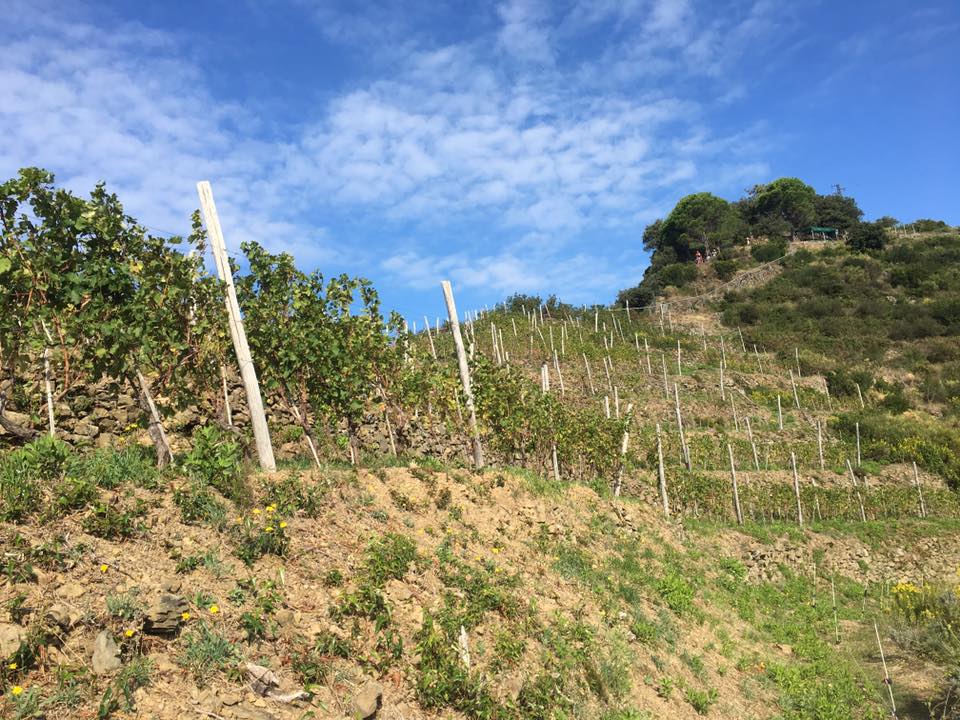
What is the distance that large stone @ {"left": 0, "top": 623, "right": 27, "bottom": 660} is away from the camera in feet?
13.8

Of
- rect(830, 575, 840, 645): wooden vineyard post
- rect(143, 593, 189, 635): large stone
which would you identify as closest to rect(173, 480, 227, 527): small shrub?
rect(143, 593, 189, 635): large stone

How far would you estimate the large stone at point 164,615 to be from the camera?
5.04m

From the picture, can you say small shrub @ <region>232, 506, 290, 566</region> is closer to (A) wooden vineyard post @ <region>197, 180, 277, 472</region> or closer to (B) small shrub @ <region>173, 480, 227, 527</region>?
(B) small shrub @ <region>173, 480, 227, 527</region>

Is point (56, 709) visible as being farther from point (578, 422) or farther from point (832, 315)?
point (832, 315)

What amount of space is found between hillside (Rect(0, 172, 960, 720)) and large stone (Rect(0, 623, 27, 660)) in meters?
0.02

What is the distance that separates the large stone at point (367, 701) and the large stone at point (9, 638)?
2.78 m

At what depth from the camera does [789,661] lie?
38.1 ft

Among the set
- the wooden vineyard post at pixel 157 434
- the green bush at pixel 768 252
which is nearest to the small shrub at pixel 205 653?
the wooden vineyard post at pixel 157 434

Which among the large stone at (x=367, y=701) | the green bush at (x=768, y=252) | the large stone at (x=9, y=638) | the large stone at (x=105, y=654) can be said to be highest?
the green bush at (x=768, y=252)

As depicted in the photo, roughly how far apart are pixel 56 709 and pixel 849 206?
106162 mm

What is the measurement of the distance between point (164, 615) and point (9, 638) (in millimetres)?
1113

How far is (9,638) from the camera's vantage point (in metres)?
4.29

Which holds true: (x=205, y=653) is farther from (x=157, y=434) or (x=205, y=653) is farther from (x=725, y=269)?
(x=725, y=269)

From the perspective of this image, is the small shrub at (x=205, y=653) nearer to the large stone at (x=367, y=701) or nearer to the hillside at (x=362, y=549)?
the hillside at (x=362, y=549)
